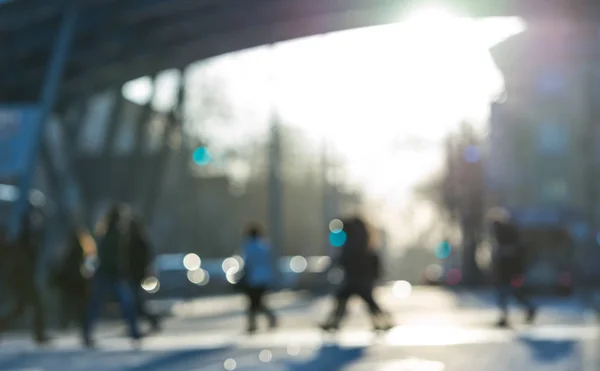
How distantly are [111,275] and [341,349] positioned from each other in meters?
3.36

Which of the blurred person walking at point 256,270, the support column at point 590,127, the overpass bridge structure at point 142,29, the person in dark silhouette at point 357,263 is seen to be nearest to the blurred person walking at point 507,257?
the support column at point 590,127

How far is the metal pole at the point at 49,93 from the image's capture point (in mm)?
25531

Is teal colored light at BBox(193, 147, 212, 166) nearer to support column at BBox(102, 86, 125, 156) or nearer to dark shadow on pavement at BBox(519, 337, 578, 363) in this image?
support column at BBox(102, 86, 125, 156)

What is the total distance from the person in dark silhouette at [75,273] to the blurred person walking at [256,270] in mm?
2303

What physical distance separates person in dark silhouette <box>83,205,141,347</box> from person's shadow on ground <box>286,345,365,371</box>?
106 inches

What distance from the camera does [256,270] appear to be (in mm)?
21406

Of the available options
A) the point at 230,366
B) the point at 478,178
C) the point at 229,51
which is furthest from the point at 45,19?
the point at 478,178

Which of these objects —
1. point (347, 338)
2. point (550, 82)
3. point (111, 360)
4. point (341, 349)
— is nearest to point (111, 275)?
point (111, 360)

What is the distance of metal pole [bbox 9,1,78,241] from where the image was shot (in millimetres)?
25531

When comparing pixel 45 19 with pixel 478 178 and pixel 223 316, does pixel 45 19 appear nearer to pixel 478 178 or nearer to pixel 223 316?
pixel 223 316

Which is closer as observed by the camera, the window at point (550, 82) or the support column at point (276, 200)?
the support column at point (276, 200)

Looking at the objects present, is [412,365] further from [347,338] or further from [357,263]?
[357,263]

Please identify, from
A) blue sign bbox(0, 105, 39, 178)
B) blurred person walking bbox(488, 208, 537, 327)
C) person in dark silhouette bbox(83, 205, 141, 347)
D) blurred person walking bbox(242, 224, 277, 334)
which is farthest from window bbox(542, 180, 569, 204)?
person in dark silhouette bbox(83, 205, 141, 347)

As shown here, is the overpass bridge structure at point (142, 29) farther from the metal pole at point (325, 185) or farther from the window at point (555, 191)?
the window at point (555, 191)
